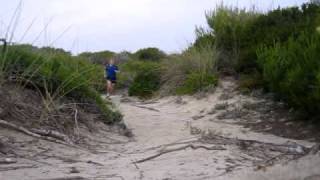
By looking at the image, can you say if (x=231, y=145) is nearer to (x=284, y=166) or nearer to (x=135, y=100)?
(x=284, y=166)

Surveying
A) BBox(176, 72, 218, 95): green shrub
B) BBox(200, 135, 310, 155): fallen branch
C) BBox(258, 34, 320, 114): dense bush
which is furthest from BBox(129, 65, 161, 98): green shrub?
BBox(200, 135, 310, 155): fallen branch

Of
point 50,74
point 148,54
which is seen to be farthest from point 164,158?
point 148,54

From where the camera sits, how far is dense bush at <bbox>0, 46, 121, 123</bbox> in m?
8.88

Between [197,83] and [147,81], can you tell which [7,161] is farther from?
[147,81]

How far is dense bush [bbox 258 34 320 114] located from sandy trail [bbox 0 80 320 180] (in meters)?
0.90

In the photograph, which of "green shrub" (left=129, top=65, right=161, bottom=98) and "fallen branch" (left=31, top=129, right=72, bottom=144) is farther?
"green shrub" (left=129, top=65, right=161, bottom=98)

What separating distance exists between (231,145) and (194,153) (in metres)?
0.72

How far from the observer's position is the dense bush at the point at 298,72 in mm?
9141

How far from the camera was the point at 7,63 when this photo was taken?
867 centimetres

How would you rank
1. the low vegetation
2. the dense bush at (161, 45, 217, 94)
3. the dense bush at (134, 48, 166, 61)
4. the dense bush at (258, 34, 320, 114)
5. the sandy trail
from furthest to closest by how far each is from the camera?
the dense bush at (134, 48, 166, 61) → the dense bush at (161, 45, 217, 94) → the low vegetation → the dense bush at (258, 34, 320, 114) → the sandy trail

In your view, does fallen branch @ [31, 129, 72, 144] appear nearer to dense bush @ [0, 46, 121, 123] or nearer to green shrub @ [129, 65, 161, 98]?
dense bush @ [0, 46, 121, 123]

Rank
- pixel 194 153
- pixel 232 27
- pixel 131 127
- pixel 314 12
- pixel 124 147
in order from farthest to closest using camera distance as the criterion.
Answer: pixel 232 27
pixel 314 12
pixel 131 127
pixel 124 147
pixel 194 153

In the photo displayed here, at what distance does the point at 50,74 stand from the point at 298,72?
13.6ft

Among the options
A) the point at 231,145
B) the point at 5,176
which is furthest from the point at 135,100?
the point at 5,176
